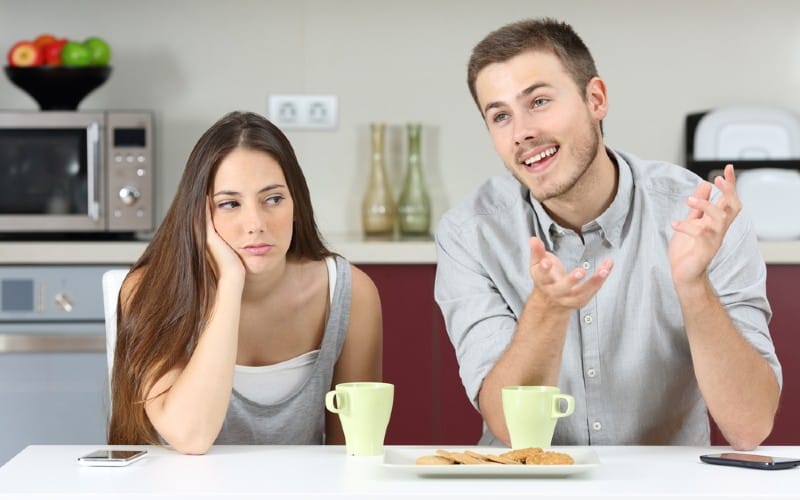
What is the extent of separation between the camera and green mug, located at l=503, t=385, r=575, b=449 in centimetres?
135

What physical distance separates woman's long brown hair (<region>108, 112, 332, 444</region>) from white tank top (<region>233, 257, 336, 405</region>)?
14cm

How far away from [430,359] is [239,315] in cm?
137

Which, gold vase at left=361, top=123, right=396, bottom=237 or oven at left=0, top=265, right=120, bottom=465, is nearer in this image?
oven at left=0, top=265, right=120, bottom=465

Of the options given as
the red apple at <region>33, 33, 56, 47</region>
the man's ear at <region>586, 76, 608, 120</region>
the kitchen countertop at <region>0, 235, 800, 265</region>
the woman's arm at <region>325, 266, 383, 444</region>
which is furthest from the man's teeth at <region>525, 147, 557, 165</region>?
the red apple at <region>33, 33, 56, 47</region>

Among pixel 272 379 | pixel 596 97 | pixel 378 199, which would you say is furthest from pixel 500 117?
pixel 378 199

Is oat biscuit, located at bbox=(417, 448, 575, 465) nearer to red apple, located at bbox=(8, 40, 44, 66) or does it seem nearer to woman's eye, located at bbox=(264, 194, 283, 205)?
woman's eye, located at bbox=(264, 194, 283, 205)

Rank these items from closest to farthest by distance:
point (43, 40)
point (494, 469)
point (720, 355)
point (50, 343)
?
point (494, 469) → point (720, 355) → point (50, 343) → point (43, 40)

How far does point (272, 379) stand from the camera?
173 centimetres

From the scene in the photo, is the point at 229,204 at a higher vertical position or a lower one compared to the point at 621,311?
higher

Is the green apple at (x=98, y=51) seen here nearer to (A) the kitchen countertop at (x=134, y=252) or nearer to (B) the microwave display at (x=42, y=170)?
(B) the microwave display at (x=42, y=170)

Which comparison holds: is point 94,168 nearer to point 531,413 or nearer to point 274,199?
point 274,199

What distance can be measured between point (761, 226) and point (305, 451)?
6.48 feet

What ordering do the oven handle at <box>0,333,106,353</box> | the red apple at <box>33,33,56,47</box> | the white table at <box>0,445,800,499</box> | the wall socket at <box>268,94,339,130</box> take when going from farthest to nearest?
the wall socket at <box>268,94,339,130</box>, the red apple at <box>33,33,56,47</box>, the oven handle at <box>0,333,106,353</box>, the white table at <box>0,445,800,499</box>

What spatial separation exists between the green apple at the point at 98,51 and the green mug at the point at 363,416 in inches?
82.6
